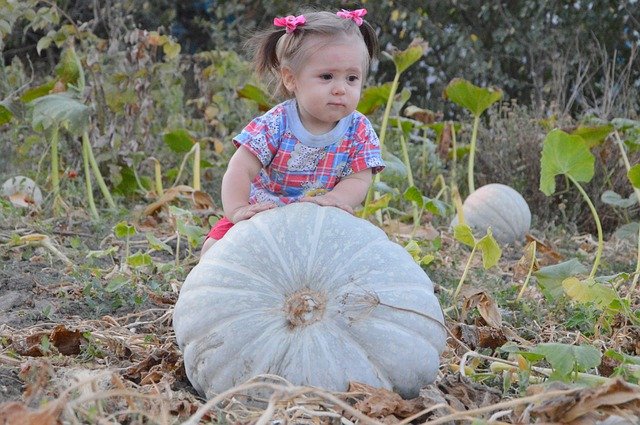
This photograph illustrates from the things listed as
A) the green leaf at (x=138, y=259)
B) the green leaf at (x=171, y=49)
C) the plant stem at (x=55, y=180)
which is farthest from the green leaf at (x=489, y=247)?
the green leaf at (x=171, y=49)

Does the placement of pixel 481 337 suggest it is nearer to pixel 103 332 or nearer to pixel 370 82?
pixel 103 332

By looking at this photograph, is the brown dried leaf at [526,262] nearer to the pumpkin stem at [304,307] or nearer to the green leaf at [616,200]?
the green leaf at [616,200]

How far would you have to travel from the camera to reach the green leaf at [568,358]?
2154mm

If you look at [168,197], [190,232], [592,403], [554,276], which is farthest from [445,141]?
[592,403]

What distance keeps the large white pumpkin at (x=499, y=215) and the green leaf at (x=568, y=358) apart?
9.28 ft

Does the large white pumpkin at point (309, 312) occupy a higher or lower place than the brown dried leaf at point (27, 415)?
lower

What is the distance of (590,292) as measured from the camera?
2.90m

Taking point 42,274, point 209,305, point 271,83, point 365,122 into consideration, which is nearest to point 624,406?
point 209,305

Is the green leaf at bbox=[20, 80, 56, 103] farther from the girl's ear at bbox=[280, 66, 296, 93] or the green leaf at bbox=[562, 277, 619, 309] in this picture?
the green leaf at bbox=[562, 277, 619, 309]

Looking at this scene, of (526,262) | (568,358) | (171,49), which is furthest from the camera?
(171,49)

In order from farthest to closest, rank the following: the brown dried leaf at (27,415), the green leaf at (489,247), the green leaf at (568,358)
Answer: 1. the green leaf at (489,247)
2. the green leaf at (568,358)
3. the brown dried leaf at (27,415)

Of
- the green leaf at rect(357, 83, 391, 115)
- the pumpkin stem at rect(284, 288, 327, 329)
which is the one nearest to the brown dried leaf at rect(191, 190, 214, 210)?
the green leaf at rect(357, 83, 391, 115)

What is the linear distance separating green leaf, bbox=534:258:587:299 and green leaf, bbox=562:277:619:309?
26 centimetres

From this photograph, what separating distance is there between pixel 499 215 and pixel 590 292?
7.23 feet
